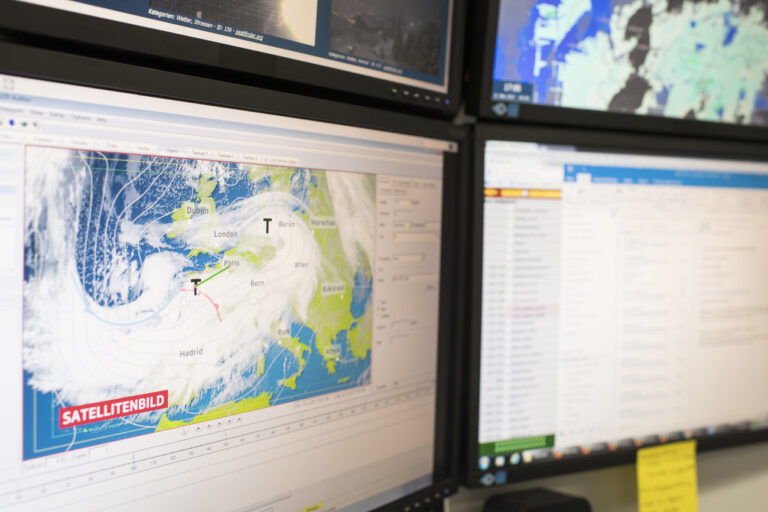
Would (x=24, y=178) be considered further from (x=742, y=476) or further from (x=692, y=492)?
(x=742, y=476)

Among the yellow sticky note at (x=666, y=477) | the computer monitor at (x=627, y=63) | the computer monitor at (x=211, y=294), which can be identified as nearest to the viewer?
the computer monitor at (x=211, y=294)

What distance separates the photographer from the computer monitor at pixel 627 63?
0.69 meters

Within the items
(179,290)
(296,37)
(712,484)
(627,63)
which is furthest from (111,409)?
(712,484)

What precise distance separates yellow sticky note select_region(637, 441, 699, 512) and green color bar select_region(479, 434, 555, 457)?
0.58 ft

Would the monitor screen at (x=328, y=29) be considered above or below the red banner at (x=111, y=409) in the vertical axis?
above

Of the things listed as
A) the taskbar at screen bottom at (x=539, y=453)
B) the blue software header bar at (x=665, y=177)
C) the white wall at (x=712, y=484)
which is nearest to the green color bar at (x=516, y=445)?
the taskbar at screen bottom at (x=539, y=453)

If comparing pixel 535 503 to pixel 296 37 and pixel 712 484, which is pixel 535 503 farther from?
pixel 296 37

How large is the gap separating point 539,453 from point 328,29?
609mm

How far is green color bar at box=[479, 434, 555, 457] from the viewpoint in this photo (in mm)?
724

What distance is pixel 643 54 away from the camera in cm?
76

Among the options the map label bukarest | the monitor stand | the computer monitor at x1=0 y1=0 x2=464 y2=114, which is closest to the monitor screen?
the computer monitor at x1=0 y1=0 x2=464 y2=114

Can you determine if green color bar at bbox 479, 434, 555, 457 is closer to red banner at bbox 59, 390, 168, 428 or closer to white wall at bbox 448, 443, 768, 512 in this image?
white wall at bbox 448, 443, 768, 512

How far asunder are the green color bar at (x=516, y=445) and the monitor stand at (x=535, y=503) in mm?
100

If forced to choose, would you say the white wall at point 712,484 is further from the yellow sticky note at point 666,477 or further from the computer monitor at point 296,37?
the computer monitor at point 296,37
